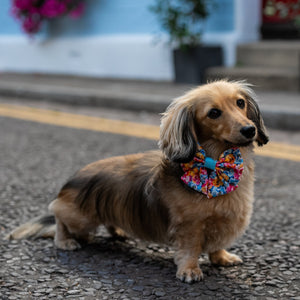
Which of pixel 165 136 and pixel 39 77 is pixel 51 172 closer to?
pixel 165 136

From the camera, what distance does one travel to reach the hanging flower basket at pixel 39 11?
10484 mm

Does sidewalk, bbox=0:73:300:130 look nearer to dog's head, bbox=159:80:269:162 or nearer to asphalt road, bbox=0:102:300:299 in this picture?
asphalt road, bbox=0:102:300:299

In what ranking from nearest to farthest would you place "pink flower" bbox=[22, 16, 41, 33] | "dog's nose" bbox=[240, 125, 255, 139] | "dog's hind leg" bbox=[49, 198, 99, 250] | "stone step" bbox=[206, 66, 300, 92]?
"dog's nose" bbox=[240, 125, 255, 139] → "dog's hind leg" bbox=[49, 198, 99, 250] → "stone step" bbox=[206, 66, 300, 92] → "pink flower" bbox=[22, 16, 41, 33]

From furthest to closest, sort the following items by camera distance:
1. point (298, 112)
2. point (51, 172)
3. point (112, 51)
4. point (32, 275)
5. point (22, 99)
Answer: point (112, 51), point (22, 99), point (298, 112), point (51, 172), point (32, 275)

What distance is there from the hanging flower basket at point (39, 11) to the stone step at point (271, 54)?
323 centimetres

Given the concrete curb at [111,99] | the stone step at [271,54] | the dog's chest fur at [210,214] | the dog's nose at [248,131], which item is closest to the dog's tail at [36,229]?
the dog's chest fur at [210,214]

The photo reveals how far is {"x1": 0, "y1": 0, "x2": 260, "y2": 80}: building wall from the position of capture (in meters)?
8.92

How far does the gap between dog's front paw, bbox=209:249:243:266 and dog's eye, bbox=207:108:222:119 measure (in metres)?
0.73

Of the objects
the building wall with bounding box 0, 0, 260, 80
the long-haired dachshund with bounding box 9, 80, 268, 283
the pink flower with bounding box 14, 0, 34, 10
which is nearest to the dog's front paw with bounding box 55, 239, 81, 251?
the long-haired dachshund with bounding box 9, 80, 268, 283

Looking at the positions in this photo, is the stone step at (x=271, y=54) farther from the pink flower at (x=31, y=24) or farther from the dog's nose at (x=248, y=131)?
the dog's nose at (x=248, y=131)

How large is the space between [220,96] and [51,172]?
2474mm

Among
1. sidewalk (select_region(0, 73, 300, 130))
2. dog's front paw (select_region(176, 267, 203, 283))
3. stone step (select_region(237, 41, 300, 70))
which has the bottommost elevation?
sidewalk (select_region(0, 73, 300, 130))

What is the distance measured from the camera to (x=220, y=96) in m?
2.88

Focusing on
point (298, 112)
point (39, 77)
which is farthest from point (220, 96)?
point (39, 77)
